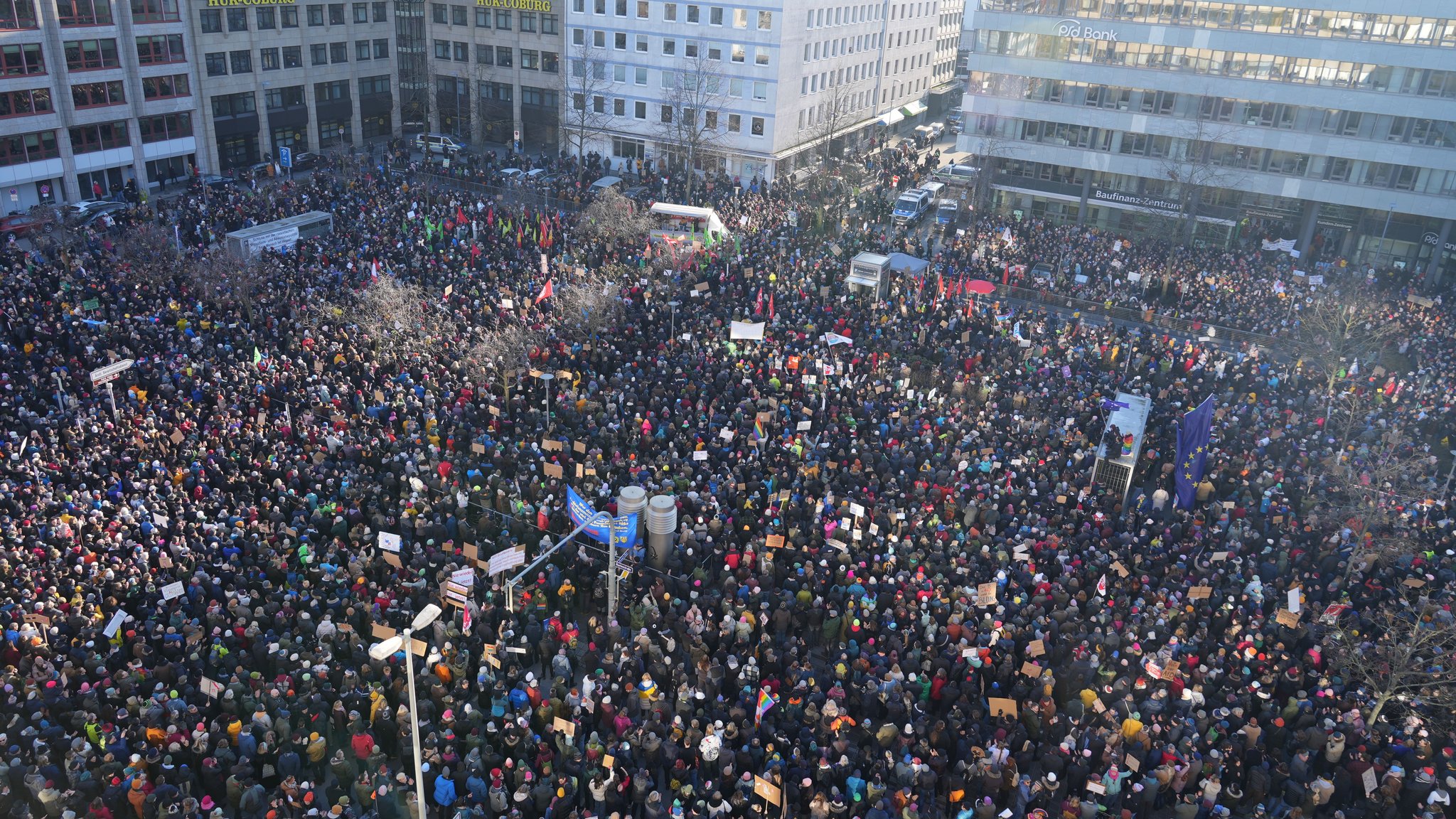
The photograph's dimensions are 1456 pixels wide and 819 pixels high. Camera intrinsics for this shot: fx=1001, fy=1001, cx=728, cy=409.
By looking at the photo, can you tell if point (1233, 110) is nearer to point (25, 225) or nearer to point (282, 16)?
point (282, 16)

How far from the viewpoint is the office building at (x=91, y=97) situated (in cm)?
4241

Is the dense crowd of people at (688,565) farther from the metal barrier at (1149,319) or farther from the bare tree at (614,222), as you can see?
the bare tree at (614,222)

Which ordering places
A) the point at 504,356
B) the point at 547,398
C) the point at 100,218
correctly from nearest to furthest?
the point at 547,398 → the point at 504,356 → the point at 100,218

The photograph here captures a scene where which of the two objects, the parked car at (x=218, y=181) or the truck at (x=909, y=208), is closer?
the parked car at (x=218, y=181)

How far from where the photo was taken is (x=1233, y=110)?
4528cm

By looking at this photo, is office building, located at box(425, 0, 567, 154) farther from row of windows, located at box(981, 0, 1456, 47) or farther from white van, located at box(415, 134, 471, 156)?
row of windows, located at box(981, 0, 1456, 47)

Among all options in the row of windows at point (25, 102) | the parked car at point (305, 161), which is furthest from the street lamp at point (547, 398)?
the parked car at point (305, 161)

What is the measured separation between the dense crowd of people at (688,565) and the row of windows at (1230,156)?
1608 cm

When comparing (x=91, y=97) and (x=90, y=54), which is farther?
(x=91, y=97)

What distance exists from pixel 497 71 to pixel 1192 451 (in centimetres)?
4959

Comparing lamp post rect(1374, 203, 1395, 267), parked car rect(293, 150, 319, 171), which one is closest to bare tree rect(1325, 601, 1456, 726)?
lamp post rect(1374, 203, 1395, 267)

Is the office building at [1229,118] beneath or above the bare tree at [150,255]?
above

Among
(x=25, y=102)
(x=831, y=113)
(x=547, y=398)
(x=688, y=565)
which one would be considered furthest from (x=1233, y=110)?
(x=25, y=102)

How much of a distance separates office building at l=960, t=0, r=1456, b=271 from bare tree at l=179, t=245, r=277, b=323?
3490 cm
